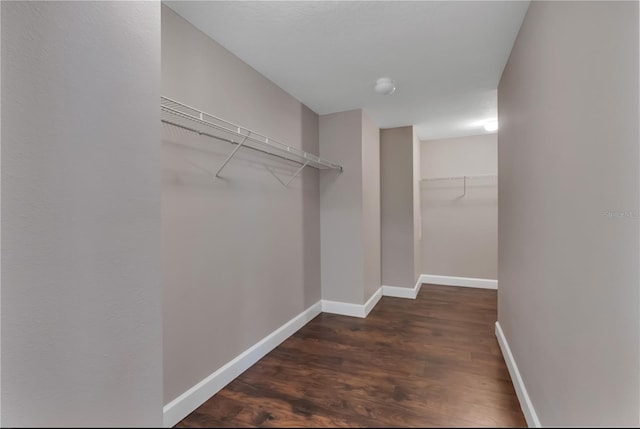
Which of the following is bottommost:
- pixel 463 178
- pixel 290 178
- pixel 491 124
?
pixel 290 178

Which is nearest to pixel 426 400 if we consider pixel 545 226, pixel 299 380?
pixel 299 380

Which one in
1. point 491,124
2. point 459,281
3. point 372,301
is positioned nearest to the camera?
point 491,124

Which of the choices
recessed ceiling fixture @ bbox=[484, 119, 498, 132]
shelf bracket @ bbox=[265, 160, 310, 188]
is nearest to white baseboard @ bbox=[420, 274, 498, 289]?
recessed ceiling fixture @ bbox=[484, 119, 498, 132]

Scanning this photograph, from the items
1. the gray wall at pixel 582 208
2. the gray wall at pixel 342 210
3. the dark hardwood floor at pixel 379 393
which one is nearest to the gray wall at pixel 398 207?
the gray wall at pixel 342 210

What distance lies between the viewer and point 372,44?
1591 millimetres

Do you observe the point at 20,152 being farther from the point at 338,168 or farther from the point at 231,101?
the point at 338,168

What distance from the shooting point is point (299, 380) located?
3.13 feet

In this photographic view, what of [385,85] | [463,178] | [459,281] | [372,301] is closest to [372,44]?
[385,85]

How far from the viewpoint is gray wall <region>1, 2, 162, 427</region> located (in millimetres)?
474

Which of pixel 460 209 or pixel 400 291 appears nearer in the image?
pixel 400 291

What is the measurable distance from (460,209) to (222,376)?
347 centimetres

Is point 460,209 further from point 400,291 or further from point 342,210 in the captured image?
point 342,210

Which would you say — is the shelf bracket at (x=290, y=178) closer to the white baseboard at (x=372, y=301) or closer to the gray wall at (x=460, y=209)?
the white baseboard at (x=372, y=301)

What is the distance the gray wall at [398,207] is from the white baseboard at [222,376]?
5.08 feet
